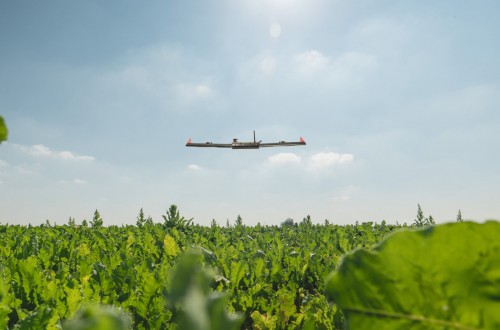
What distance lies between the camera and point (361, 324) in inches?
20.6

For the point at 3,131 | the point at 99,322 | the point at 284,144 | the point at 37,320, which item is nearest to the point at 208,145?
the point at 284,144

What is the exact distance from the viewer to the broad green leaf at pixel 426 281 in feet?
1.55

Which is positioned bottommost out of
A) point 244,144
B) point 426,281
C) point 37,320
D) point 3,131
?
point 37,320

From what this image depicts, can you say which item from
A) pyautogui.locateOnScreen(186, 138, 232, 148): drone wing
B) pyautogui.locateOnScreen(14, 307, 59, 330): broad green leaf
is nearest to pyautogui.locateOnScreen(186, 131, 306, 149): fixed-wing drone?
pyautogui.locateOnScreen(186, 138, 232, 148): drone wing

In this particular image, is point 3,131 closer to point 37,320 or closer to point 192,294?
point 192,294

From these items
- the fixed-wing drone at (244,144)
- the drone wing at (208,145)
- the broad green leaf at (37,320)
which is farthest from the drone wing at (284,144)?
the broad green leaf at (37,320)

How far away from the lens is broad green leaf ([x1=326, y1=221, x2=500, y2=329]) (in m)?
0.47

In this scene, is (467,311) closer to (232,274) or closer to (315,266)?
(232,274)

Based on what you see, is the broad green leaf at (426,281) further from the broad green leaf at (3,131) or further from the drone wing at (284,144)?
the drone wing at (284,144)

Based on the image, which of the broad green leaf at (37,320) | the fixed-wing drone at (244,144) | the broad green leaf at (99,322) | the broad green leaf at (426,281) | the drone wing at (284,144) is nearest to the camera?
the broad green leaf at (99,322)

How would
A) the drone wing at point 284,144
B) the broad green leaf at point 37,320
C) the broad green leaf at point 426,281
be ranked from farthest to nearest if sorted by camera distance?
the drone wing at point 284,144 → the broad green leaf at point 37,320 → the broad green leaf at point 426,281

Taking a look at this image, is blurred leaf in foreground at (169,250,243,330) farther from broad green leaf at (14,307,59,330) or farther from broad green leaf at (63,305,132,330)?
broad green leaf at (14,307,59,330)

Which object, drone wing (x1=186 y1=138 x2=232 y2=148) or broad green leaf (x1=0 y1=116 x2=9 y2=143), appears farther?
drone wing (x1=186 y1=138 x2=232 y2=148)

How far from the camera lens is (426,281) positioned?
1.62 ft
